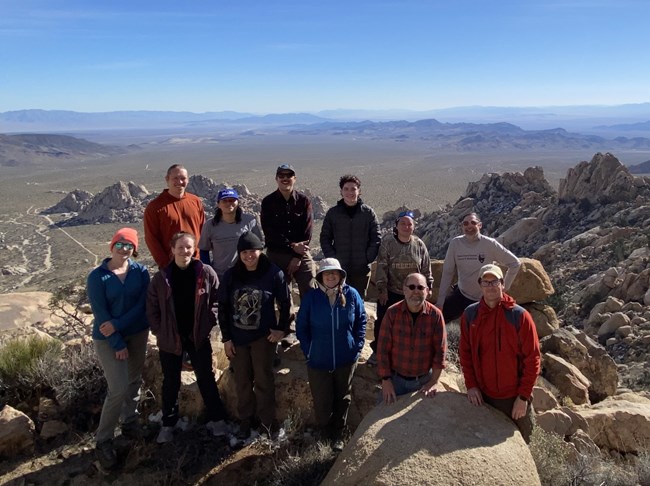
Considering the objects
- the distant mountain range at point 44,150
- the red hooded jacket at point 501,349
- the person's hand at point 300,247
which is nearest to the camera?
the red hooded jacket at point 501,349

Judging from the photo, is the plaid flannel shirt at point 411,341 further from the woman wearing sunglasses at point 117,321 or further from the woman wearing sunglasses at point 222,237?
the woman wearing sunglasses at point 117,321

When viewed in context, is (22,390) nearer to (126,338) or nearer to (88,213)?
(126,338)

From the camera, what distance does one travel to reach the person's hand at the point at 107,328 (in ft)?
14.7

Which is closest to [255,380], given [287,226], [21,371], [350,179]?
[287,226]

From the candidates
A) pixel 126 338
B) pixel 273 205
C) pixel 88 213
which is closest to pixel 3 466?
pixel 126 338

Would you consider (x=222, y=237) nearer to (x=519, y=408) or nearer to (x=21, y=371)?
(x=21, y=371)

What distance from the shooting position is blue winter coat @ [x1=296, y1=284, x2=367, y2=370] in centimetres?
443

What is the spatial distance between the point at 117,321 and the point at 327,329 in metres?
1.87

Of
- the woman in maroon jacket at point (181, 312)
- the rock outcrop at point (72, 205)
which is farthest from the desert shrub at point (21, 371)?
the rock outcrop at point (72, 205)

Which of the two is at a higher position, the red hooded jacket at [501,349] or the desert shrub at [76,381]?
the red hooded jacket at [501,349]

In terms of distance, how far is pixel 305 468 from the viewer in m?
4.25

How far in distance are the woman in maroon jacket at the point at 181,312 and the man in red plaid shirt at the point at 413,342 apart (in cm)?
166

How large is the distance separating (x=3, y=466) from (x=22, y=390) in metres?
1.06

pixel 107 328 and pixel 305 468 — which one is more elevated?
pixel 107 328
